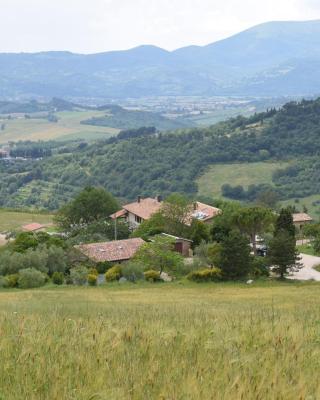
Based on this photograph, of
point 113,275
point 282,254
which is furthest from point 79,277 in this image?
point 282,254

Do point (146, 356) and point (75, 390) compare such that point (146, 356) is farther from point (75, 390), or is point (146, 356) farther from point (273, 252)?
point (273, 252)

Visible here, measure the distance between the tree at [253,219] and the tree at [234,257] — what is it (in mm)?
10064

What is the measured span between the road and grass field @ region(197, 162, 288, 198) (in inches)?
2382

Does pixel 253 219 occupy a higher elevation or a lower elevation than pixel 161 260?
higher

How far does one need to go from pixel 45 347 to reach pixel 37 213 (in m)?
79.4

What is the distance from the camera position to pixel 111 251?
142ft

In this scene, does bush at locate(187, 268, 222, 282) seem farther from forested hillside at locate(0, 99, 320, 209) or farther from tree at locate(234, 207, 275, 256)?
forested hillside at locate(0, 99, 320, 209)

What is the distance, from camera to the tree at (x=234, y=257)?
34.3 metres

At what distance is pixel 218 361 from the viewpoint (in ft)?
15.3

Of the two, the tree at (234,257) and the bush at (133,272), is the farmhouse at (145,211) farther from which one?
the bush at (133,272)

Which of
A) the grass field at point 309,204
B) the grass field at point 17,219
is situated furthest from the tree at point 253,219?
the grass field at point 309,204

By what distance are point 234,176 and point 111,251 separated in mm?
75901

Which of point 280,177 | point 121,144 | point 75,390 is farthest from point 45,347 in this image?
point 121,144

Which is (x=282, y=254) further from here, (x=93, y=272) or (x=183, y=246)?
(x=183, y=246)
